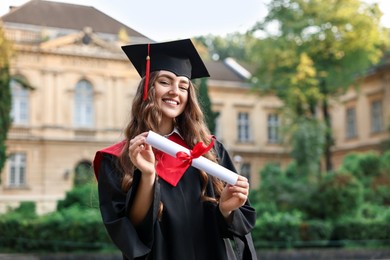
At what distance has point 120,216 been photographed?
2.50 metres

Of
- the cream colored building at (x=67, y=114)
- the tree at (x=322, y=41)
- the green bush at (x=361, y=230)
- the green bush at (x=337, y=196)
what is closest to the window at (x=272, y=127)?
the cream colored building at (x=67, y=114)

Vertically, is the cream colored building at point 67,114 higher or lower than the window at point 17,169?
higher

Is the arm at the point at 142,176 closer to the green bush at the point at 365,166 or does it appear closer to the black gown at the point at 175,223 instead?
the black gown at the point at 175,223

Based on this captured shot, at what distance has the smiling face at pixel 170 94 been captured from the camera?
2646mm

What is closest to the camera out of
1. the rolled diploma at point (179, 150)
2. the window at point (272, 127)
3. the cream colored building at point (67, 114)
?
the rolled diploma at point (179, 150)

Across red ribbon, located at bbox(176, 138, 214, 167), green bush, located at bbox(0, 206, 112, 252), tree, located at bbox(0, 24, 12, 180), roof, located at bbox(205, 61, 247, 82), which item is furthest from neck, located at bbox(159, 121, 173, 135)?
roof, located at bbox(205, 61, 247, 82)

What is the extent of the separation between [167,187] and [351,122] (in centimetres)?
3236

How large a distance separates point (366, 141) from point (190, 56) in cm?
3058

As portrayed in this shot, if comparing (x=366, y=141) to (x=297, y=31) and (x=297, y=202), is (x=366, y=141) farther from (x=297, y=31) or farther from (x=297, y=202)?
(x=297, y=202)

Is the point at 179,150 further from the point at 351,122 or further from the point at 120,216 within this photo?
the point at 351,122

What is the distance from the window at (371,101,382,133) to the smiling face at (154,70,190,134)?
29947 mm

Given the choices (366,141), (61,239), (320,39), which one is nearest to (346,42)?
(320,39)

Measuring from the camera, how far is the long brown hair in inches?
103

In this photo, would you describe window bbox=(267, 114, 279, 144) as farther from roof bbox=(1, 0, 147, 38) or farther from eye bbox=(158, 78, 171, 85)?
eye bbox=(158, 78, 171, 85)
